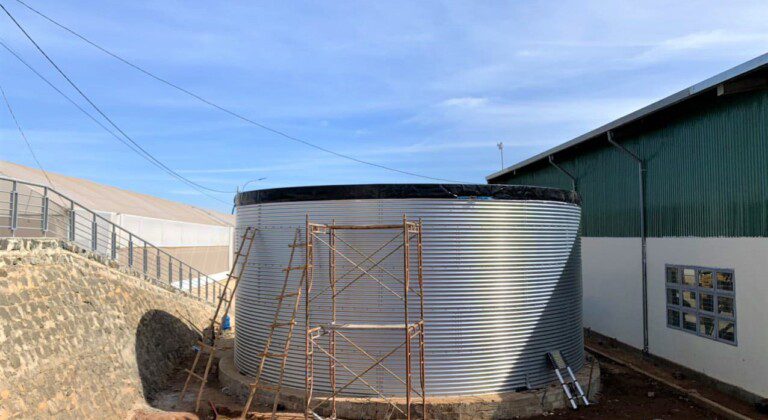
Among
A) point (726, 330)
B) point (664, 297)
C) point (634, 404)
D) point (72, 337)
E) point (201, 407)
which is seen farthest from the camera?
point (664, 297)

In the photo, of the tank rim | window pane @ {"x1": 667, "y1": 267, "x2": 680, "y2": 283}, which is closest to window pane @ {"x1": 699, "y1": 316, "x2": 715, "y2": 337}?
window pane @ {"x1": 667, "y1": 267, "x2": 680, "y2": 283}

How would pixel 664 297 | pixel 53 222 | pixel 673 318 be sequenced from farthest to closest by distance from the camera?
1. pixel 664 297
2. pixel 53 222
3. pixel 673 318

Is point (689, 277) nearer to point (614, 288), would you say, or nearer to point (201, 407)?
point (614, 288)

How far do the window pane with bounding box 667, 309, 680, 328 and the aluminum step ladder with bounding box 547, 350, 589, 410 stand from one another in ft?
15.0

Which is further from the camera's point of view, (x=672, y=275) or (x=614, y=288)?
(x=614, y=288)

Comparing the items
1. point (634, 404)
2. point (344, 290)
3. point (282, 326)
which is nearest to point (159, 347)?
point (282, 326)

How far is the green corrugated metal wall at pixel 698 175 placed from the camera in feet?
40.0

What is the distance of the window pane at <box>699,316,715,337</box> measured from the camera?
13.4 metres

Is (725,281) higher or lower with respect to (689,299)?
higher

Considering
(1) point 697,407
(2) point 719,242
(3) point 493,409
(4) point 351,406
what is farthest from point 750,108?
(4) point 351,406

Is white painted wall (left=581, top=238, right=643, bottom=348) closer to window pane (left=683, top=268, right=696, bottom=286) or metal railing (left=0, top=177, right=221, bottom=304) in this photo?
window pane (left=683, top=268, right=696, bottom=286)

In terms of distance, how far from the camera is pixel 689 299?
1429 cm

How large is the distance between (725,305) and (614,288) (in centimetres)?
524

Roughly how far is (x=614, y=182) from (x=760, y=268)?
21.9ft
